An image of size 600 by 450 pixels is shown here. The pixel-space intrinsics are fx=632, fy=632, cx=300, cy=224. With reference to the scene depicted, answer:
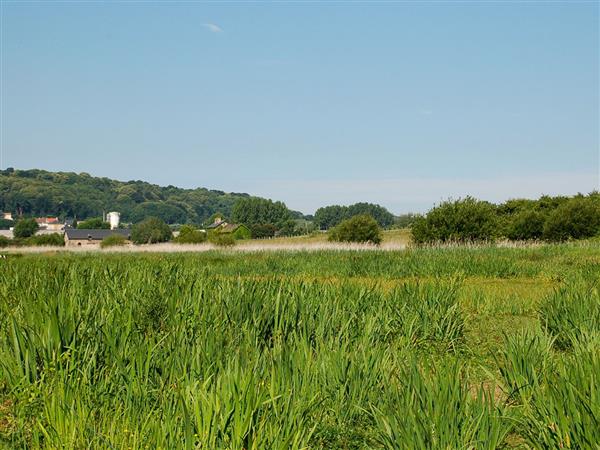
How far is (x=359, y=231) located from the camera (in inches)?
1886

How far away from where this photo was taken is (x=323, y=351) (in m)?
5.56

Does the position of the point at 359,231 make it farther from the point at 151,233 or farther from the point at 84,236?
the point at 84,236

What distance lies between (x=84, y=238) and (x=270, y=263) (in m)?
88.4

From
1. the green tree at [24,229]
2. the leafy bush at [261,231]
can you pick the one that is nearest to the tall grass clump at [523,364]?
the leafy bush at [261,231]

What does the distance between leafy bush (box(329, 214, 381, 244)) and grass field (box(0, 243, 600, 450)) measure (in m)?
38.5

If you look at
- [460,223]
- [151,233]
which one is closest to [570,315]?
[460,223]

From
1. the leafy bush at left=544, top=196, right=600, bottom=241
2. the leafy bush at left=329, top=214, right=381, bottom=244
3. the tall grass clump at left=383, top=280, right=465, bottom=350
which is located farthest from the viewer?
the leafy bush at left=329, top=214, right=381, bottom=244

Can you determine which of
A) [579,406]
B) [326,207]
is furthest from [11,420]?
[326,207]

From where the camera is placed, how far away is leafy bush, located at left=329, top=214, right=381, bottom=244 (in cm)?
4791

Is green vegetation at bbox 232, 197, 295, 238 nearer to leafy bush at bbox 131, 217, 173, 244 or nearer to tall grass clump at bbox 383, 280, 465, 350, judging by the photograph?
leafy bush at bbox 131, 217, 173, 244

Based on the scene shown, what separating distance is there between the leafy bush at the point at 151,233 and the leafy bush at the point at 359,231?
48677 mm

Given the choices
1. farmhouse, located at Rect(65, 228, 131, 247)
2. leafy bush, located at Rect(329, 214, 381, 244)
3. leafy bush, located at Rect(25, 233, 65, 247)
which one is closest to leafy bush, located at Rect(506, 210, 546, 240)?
leafy bush, located at Rect(329, 214, 381, 244)

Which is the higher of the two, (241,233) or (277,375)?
(241,233)

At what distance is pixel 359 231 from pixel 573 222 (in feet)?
50.7
